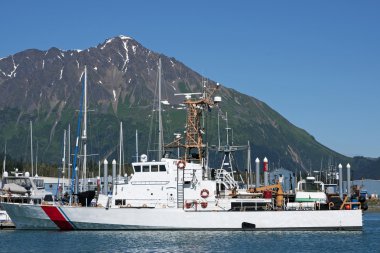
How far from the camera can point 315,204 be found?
5100 cm

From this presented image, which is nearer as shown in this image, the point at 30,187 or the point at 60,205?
the point at 60,205

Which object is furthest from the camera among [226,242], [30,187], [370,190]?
[370,190]

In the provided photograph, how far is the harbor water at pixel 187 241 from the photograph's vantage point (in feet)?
139

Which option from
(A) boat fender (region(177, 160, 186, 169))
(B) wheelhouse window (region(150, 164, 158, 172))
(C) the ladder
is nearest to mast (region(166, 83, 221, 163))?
(C) the ladder

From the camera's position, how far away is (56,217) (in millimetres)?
52062

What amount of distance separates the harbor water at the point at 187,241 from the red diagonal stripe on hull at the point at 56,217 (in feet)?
2.16

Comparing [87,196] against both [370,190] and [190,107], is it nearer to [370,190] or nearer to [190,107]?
[190,107]

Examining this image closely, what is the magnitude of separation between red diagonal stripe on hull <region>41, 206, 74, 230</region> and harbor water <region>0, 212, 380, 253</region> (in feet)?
2.16

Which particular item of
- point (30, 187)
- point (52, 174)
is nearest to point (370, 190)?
point (52, 174)

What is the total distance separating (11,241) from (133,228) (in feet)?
28.0

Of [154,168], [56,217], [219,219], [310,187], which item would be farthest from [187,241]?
[310,187]

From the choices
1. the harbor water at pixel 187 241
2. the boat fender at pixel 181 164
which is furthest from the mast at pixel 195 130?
the harbor water at pixel 187 241

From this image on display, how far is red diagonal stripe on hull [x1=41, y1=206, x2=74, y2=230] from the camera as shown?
170ft

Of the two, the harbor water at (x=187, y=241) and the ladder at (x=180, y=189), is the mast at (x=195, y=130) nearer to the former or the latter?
the ladder at (x=180, y=189)
